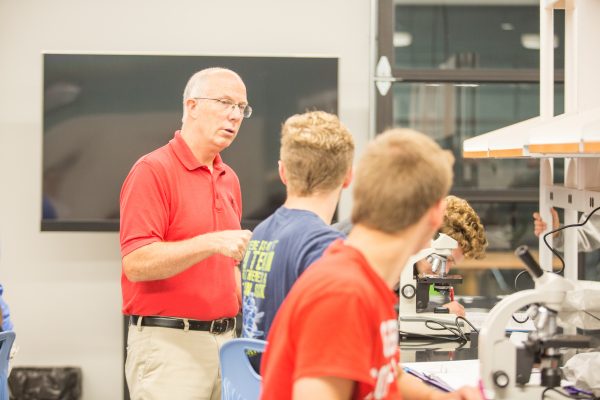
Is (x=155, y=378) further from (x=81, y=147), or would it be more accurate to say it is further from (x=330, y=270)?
(x=81, y=147)

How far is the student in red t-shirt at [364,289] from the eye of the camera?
3.75 feet

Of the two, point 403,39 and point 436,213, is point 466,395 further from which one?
point 403,39

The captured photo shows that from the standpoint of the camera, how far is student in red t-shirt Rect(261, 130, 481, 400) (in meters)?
1.14

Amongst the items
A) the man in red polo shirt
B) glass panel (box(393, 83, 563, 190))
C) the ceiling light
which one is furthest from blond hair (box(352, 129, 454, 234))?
glass panel (box(393, 83, 563, 190))

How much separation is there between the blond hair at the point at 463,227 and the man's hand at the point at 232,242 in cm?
115

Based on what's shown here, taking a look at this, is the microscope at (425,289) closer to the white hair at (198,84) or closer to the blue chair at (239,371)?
the white hair at (198,84)

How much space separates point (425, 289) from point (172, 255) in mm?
1155

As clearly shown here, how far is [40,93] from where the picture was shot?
4207 mm

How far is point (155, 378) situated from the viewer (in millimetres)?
2354

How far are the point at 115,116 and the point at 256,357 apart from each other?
255cm

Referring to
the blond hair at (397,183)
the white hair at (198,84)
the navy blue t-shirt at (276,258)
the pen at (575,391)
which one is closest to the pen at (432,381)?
the pen at (575,391)

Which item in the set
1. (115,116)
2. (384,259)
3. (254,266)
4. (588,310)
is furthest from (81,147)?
(384,259)

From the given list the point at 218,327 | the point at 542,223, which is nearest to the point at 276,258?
the point at 218,327

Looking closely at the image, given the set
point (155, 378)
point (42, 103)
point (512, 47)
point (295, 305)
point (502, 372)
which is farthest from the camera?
point (512, 47)
